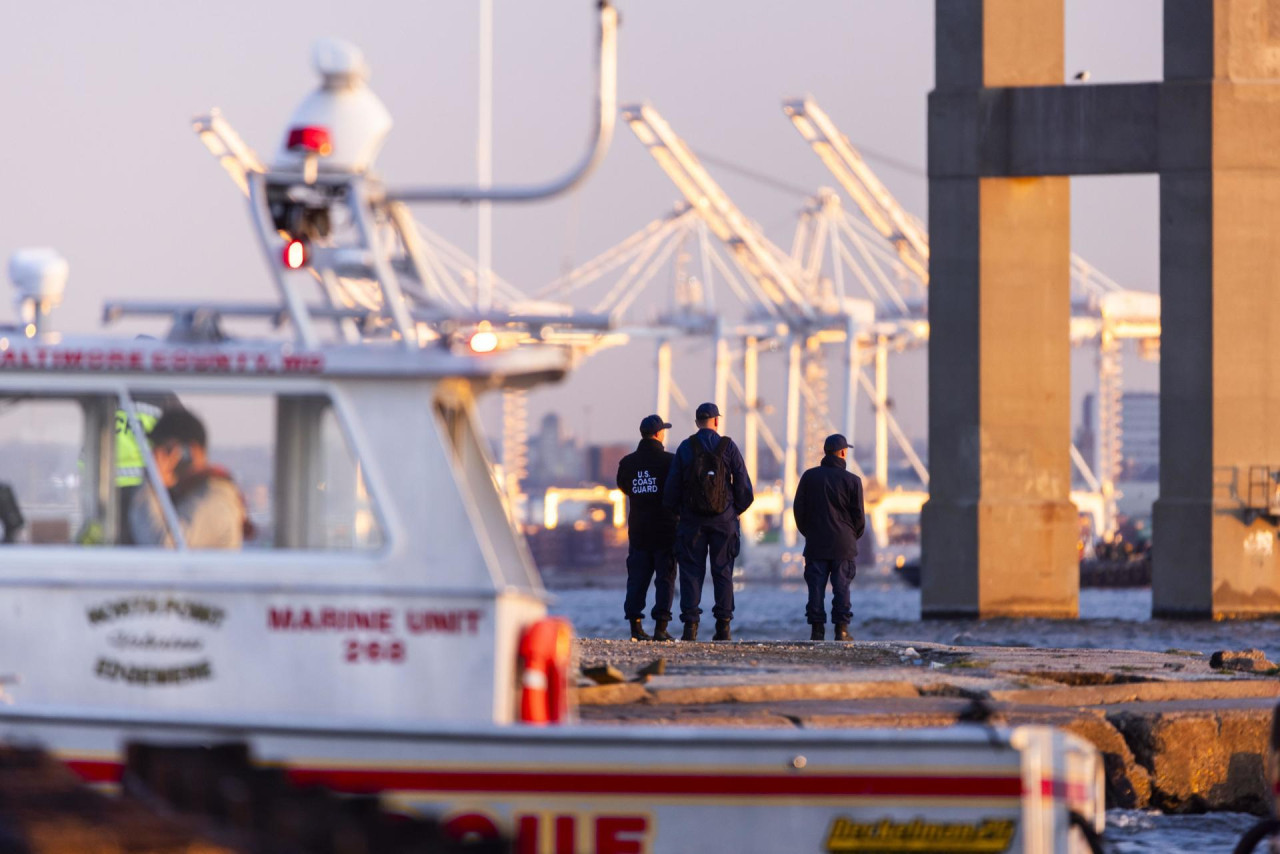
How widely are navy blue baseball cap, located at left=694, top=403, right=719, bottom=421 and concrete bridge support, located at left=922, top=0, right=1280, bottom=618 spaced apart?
583 inches

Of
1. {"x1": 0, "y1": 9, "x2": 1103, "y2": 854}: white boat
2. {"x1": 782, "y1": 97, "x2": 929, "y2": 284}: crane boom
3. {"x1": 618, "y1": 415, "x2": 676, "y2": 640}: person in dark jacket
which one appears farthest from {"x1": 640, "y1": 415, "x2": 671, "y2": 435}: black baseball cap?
{"x1": 782, "y1": 97, "x2": 929, "y2": 284}: crane boom

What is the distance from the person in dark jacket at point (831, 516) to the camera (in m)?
15.2

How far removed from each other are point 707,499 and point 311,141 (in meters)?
7.82

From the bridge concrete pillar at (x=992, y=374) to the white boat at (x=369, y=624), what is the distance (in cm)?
2186

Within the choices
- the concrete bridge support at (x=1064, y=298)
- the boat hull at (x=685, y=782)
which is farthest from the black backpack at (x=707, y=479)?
the concrete bridge support at (x=1064, y=298)

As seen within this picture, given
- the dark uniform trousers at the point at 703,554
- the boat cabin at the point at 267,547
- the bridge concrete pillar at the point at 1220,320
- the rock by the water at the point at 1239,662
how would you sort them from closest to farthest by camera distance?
the boat cabin at the point at 267,547
the rock by the water at the point at 1239,662
the dark uniform trousers at the point at 703,554
the bridge concrete pillar at the point at 1220,320

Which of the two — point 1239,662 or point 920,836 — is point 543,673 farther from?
point 1239,662

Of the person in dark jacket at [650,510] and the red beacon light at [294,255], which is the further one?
the person in dark jacket at [650,510]

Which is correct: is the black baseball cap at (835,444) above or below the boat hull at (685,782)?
above

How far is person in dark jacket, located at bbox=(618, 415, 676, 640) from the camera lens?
586 inches

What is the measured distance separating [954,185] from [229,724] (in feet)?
78.0

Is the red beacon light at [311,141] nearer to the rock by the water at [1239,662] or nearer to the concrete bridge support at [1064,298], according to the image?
the rock by the water at [1239,662]

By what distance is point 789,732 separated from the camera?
6297 millimetres

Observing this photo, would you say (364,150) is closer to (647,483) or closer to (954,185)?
(647,483)
